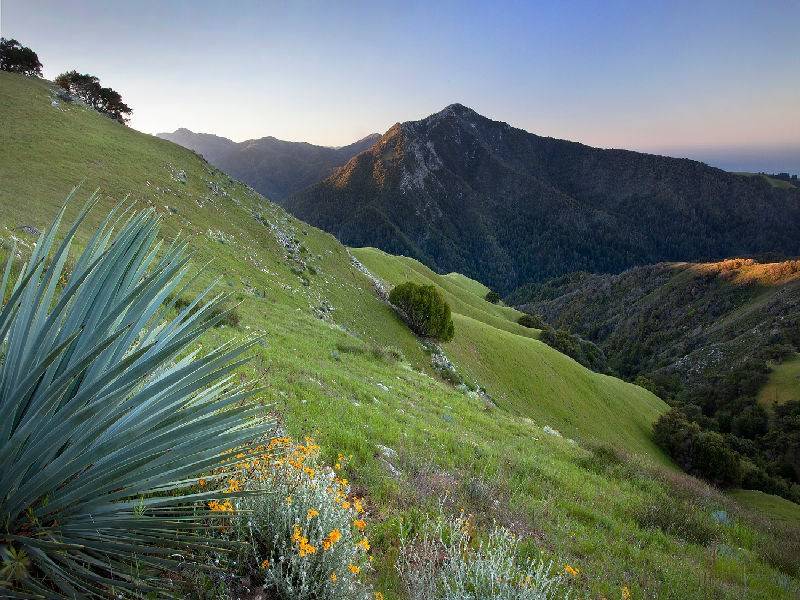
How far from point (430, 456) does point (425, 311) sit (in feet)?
87.2

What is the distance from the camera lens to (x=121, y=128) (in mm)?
37656

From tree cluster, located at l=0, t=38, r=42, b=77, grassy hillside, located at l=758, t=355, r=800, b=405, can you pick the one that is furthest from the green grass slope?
grassy hillside, located at l=758, t=355, r=800, b=405

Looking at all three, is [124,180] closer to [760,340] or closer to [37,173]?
[37,173]

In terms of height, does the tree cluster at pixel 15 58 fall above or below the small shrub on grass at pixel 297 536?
above

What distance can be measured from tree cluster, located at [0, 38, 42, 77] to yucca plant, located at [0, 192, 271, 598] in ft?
172

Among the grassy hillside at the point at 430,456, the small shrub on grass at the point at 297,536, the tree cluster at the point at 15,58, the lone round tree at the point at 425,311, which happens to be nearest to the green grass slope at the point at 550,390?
the lone round tree at the point at 425,311

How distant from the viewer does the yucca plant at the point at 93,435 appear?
2.09m

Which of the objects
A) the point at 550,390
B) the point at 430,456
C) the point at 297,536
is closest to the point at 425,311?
the point at 550,390

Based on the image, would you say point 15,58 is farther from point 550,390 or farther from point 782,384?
point 782,384

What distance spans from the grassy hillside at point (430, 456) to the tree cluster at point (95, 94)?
20.8 metres

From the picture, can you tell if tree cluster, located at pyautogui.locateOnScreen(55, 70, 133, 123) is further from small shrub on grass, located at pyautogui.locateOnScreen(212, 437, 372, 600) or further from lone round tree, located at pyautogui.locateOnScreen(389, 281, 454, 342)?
small shrub on grass, located at pyautogui.locateOnScreen(212, 437, 372, 600)

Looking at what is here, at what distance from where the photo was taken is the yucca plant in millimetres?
2090

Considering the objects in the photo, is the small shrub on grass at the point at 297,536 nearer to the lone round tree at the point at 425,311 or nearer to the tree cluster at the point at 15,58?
the lone round tree at the point at 425,311

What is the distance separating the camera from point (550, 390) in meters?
38.8
